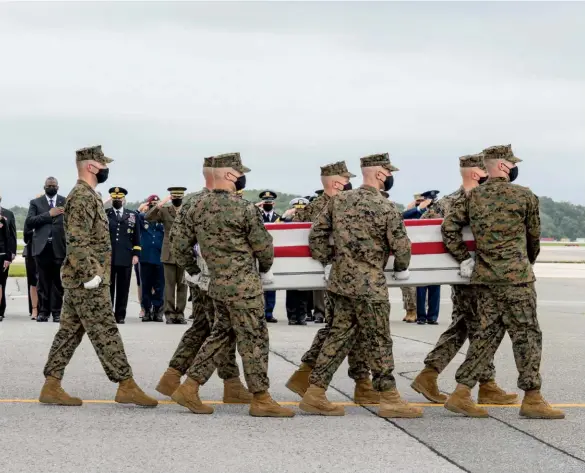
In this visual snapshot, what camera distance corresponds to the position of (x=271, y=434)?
7016 mm

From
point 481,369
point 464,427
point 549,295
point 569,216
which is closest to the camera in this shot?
point 464,427

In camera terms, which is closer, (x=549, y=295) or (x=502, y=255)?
(x=502, y=255)

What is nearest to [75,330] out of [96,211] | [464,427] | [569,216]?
[96,211]

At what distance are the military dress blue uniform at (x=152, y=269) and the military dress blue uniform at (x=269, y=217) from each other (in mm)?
1610

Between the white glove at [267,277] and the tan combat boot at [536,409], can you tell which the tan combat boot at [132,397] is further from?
the tan combat boot at [536,409]

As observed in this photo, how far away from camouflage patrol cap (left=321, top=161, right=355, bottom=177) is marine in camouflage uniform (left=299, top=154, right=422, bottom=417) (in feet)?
1.52

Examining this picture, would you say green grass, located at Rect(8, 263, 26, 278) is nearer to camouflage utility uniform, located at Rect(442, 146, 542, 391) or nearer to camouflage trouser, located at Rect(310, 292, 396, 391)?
camouflage trouser, located at Rect(310, 292, 396, 391)

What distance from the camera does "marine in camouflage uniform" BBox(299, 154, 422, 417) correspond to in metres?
7.73

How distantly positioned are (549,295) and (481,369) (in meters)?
16.4

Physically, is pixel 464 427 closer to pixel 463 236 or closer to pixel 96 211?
pixel 463 236

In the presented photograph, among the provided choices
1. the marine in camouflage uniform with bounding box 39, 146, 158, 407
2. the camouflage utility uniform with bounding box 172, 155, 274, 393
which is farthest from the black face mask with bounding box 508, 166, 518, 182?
the marine in camouflage uniform with bounding box 39, 146, 158, 407

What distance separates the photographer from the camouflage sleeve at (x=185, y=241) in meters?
7.87

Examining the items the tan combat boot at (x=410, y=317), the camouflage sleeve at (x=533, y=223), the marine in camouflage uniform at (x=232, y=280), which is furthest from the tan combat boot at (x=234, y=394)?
the tan combat boot at (x=410, y=317)

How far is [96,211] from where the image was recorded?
26.3 ft
